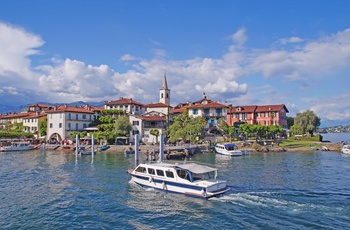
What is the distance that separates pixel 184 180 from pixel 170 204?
3317 millimetres

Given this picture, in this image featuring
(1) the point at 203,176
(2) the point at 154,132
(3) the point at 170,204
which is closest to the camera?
(3) the point at 170,204

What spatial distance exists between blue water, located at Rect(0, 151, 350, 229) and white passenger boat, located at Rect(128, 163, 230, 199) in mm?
754

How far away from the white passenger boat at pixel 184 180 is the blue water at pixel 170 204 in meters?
0.75

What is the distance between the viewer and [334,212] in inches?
926

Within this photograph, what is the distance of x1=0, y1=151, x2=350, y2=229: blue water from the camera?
2189 centimetres

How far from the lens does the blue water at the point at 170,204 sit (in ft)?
71.8

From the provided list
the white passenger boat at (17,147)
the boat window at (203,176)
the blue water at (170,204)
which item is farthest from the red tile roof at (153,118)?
the boat window at (203,176)

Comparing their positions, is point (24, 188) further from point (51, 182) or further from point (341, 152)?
point (341, 152)

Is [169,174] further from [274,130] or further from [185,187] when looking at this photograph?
[274,130]

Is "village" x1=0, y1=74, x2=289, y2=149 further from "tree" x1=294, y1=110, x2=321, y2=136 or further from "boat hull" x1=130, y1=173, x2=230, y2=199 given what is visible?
"boat hull" x1=130, y1=173, x2=230, y2=199

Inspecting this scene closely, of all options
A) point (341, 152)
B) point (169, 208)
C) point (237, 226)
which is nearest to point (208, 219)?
point (237, 226)

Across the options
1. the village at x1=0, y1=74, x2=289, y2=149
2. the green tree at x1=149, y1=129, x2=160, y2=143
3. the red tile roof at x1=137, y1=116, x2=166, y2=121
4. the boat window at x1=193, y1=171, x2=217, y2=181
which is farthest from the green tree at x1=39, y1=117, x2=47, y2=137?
the boat window at x1=193, y1=171, x2=217, y2=181

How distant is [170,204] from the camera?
27.0m

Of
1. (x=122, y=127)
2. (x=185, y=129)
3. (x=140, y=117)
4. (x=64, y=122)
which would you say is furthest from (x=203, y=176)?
(x=64, y=122)
